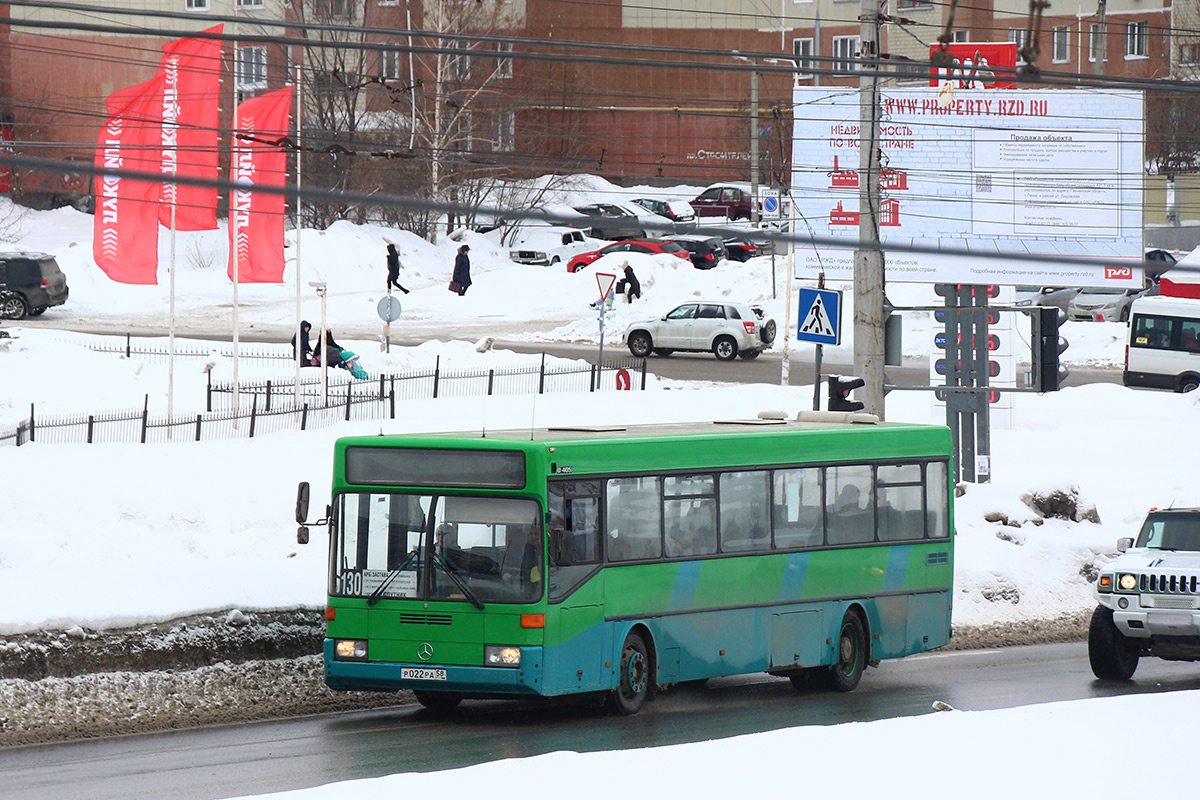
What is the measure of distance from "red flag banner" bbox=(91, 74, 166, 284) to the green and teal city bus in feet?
42.8

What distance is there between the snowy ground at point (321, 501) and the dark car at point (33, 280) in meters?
1.33

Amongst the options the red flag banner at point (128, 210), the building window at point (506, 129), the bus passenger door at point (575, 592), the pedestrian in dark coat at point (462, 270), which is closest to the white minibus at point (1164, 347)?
the pedestrian in dark coat at point (462, 270)

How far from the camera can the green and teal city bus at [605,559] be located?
11.7 metres

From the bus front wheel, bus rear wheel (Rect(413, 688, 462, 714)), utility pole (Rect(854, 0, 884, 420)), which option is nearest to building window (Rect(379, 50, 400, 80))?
utility pole (Rect(854, 0, 884, 420))

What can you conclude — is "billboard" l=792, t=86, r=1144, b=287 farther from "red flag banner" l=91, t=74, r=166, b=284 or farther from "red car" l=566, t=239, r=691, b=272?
"red car" l=566, t=239, r=691, b=272

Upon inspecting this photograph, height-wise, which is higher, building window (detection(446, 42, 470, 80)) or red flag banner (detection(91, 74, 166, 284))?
building window (detection(446, 42, 470, 80))

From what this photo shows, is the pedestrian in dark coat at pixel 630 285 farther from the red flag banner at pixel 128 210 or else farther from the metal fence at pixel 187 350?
the red flag banner at pixel 128 210

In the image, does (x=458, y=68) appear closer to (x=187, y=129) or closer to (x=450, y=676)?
(x=187, y=129)

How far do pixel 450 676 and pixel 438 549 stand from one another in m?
0.98

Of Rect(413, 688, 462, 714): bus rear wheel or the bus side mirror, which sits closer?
the bus side mirror

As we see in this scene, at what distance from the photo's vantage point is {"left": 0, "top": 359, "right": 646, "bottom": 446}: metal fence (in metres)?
24.7

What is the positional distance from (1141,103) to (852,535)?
14068 mm

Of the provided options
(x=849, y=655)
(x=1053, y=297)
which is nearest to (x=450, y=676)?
(x=849, y=655)

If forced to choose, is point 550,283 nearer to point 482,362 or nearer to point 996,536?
point 482,362
